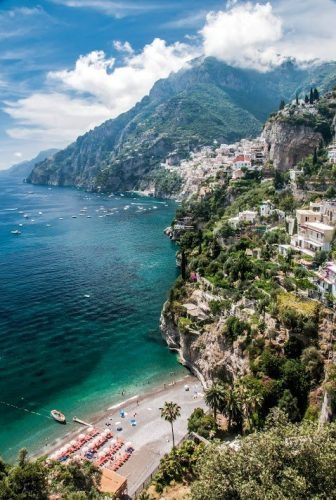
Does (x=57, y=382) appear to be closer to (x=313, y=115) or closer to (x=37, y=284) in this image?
(x=37, y=284)

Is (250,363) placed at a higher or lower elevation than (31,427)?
higher

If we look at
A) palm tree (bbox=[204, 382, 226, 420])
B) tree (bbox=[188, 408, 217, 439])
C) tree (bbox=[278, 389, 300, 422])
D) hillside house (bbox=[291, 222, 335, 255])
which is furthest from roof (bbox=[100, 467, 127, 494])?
hillside house (bbox=[291, 222, 335, 255])

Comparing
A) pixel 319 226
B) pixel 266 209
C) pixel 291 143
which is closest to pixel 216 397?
pixel 319 226

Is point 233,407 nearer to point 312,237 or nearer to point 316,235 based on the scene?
point 316,235

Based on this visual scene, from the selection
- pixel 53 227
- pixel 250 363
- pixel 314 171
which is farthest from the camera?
pixel 53 227

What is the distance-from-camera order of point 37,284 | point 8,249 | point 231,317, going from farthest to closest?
point 8,249
point 37,284
point 231,317

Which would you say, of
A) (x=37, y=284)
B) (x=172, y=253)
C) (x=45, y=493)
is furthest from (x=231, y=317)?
(x=172, y=253)

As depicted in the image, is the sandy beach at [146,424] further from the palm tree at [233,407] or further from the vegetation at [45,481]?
the vegetation at [45,481]
